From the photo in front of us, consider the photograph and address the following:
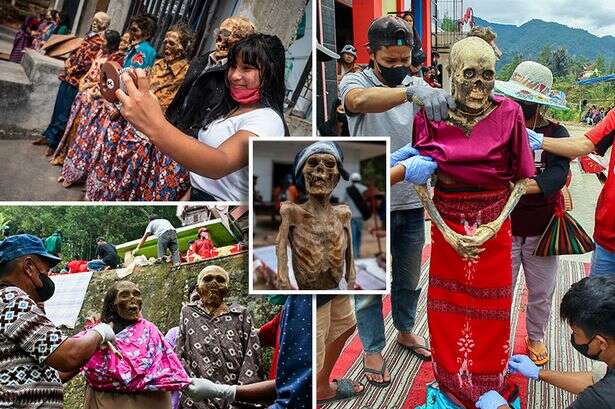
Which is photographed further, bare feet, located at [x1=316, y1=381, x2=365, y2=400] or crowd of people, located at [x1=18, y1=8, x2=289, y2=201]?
bare feet, located at [x1=316, y1=381, x2=365, y2=400]

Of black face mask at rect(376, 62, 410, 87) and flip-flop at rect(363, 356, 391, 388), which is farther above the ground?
black face mask at rect(376, 62, 410, 87)

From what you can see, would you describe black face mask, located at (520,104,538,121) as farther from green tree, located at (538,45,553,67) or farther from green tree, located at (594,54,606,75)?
green tree, located at (594,54,606,75)

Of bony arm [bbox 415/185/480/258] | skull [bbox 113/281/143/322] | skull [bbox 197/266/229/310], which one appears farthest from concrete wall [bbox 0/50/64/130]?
bony arm [bbox 415/185/480/258]

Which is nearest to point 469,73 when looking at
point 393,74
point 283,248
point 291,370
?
point 393,74

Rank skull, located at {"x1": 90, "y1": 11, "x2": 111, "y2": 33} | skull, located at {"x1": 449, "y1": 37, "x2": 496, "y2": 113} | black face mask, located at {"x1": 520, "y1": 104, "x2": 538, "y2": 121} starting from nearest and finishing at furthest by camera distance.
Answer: skull, located at {"x1": 449, "y1": 37, "x2": 496, "y2": 113}, skull, located at {"x1": 90, "y1": 11, "x2": 111, "y2": 33}, black face mask, located at {"x1": 520, "y1": 104, "x2": 538, "y2": 121}

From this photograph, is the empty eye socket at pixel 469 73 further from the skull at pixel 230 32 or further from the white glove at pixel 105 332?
the white glove at pixel 105 332

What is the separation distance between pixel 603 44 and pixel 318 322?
1.33 meters

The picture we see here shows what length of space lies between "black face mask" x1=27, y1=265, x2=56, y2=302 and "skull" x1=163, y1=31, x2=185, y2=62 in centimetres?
75

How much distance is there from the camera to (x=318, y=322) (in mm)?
2158

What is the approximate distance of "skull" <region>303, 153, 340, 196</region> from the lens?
6.40 ft

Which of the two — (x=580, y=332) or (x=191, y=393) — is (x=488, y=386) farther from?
(x=191, y=393)

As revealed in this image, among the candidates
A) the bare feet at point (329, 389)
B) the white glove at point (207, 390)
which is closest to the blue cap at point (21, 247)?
the white glove at point (207, 390)

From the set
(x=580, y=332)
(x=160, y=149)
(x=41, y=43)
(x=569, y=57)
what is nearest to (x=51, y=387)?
(x=160, y=149)

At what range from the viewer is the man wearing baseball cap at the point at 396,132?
1.94 metres
